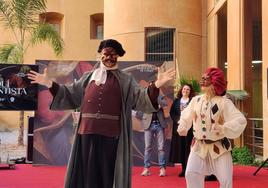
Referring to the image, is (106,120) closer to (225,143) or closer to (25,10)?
(225,143)

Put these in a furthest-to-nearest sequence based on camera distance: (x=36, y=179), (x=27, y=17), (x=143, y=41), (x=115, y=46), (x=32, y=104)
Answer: (x=143, y=41), (x=27, y=17), (x=32, y=104), (x=36, y=179), (x=115, y=46)

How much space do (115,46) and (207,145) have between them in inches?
54.6

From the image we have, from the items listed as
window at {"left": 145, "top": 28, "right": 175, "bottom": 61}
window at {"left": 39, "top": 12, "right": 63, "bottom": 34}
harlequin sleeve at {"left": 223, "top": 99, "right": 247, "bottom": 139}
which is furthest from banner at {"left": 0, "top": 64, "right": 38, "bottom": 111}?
window at {"left": 39, "top": 12, "right": 63, "bottom": 34}

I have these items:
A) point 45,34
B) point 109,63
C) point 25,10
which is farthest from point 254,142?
point 109,63

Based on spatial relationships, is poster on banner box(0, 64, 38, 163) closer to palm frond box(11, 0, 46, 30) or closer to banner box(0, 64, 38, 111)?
banner box(0, 64, 38, 111)

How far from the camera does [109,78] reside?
5219 millimetres

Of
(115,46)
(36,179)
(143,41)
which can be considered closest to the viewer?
(115,46)

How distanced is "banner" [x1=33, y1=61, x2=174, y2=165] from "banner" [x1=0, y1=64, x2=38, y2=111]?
0.70ft

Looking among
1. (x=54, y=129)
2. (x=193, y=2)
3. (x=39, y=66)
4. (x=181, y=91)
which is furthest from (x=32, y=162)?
(x=193, y=2)

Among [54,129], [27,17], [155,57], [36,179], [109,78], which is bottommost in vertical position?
[36,179]

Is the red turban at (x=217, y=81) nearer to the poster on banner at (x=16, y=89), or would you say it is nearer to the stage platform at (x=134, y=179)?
the stage platform at (x=134, y=179)

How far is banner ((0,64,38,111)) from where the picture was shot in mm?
11172

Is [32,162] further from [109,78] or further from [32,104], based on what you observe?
[109,78]

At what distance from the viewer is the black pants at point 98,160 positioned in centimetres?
499
